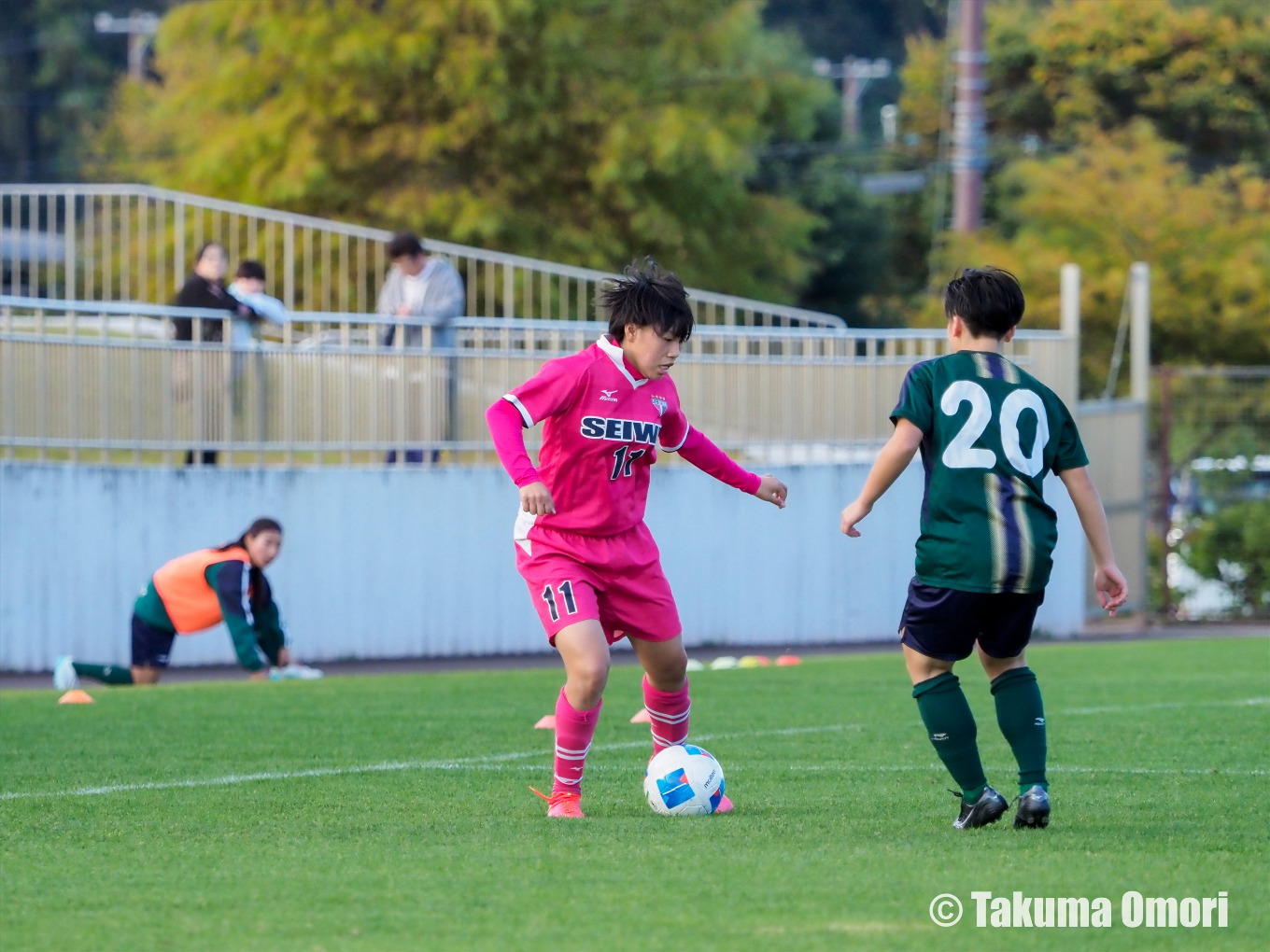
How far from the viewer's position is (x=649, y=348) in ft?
19.5

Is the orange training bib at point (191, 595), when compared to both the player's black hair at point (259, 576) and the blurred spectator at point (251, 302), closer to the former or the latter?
the player's black hair at point (259, 576)

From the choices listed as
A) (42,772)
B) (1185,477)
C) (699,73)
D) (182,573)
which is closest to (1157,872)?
(42,772)

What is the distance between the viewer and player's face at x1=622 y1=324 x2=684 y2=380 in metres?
5.92

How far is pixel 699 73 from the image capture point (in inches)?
939

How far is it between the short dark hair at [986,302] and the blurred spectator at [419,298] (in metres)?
9.09

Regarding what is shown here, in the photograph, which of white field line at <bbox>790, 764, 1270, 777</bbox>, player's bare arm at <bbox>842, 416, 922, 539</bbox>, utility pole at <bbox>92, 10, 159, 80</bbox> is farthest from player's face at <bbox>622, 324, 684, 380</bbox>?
utility pole at <bbox>92, 10, 159, 80</bbox>

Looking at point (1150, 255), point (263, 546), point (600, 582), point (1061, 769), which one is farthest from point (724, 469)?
point (1150, 255)

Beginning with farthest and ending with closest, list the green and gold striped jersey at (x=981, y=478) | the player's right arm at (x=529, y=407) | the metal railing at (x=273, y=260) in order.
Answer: the metal railing at (x=273, y=260)
the player's right arm at (x=529, y=407)
the green and gold striped jersey at (x=981, y=478)

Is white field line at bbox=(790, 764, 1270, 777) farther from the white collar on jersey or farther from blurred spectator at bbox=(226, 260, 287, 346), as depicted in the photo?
blurred spectator at bbox=(226, 260, 287, 346)

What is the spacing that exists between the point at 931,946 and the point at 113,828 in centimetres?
278

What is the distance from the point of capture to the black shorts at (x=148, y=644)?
11.6 meters

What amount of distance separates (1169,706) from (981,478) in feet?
16.3

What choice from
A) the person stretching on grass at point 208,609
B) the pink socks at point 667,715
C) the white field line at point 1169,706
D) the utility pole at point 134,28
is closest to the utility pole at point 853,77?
the utility pole at point 134,28

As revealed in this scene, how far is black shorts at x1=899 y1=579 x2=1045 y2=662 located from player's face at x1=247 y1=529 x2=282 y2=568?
641 centimetres
